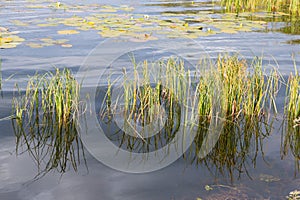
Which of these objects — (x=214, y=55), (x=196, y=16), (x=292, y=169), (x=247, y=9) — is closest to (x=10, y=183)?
(x=292, y=169)

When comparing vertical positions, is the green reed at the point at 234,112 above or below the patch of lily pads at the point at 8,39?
below

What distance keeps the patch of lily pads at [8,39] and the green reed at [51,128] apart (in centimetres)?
353

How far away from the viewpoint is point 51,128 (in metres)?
5.43

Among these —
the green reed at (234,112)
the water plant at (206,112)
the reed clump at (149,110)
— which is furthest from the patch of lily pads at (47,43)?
the green reed at (234,112)

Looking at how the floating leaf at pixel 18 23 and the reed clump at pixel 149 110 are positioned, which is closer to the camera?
the reed clump at pixel 149 110

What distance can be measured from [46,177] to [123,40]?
5.63 metres

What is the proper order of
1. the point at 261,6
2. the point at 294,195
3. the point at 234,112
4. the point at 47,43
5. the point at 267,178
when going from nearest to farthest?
the point at 294,195
the point at 267,178
the point at 234,112
the point at 47,43
the point at 261,6

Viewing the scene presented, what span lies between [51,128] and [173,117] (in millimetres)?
1628

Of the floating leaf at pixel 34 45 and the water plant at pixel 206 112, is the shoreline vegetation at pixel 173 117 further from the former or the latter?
the floating leaf at pixel 34 45

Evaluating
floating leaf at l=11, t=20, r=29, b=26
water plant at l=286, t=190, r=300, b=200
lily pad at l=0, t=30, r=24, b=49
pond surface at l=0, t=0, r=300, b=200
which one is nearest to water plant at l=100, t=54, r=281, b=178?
pond surface at l=0, t=0, r=300, b=200

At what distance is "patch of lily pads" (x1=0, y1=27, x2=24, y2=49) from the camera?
30.3 feet

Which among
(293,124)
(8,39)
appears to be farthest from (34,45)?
(293,124)

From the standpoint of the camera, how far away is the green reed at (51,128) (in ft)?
15.8

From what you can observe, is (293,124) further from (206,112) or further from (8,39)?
(8,39)
